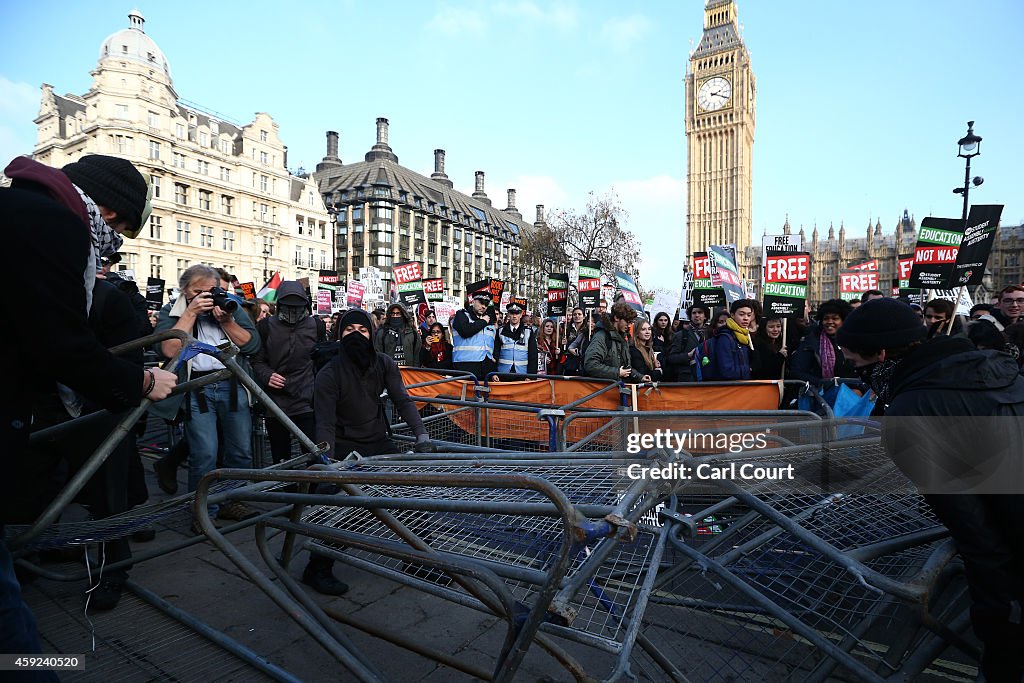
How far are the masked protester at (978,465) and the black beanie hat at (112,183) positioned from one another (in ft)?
10.3

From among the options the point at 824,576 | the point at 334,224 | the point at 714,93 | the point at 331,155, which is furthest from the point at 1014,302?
the point at 714,93

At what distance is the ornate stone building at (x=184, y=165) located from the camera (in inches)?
1810

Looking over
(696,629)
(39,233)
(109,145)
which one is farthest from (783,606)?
(109,145)

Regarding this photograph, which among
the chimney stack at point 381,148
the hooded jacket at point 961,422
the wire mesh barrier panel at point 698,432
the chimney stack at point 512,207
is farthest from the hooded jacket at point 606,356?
the chimney stack at point 512,207

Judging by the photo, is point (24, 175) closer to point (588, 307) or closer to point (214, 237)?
point (588, 307)

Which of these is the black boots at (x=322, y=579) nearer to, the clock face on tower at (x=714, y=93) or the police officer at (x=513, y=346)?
the police officer at (x=513, y=346)

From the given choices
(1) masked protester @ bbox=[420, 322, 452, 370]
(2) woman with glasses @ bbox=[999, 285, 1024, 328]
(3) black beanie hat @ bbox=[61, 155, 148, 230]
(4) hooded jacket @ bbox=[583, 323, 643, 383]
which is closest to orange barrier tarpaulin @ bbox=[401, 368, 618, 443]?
(4) hooded jacket @ bbox=[583, 323, 643, 383]

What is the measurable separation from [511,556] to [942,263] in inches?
372

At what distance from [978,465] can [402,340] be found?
30.7 ft

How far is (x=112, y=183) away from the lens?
2412 mm

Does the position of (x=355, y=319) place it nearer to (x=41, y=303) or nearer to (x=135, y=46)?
(x=41, y=303)

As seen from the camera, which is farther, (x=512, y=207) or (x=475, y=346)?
(x=512, y=207)

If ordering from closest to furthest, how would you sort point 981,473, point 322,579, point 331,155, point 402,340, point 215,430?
point 981,473 < point 322,579 < point 215,430 < point 402,340 < point 331,155
